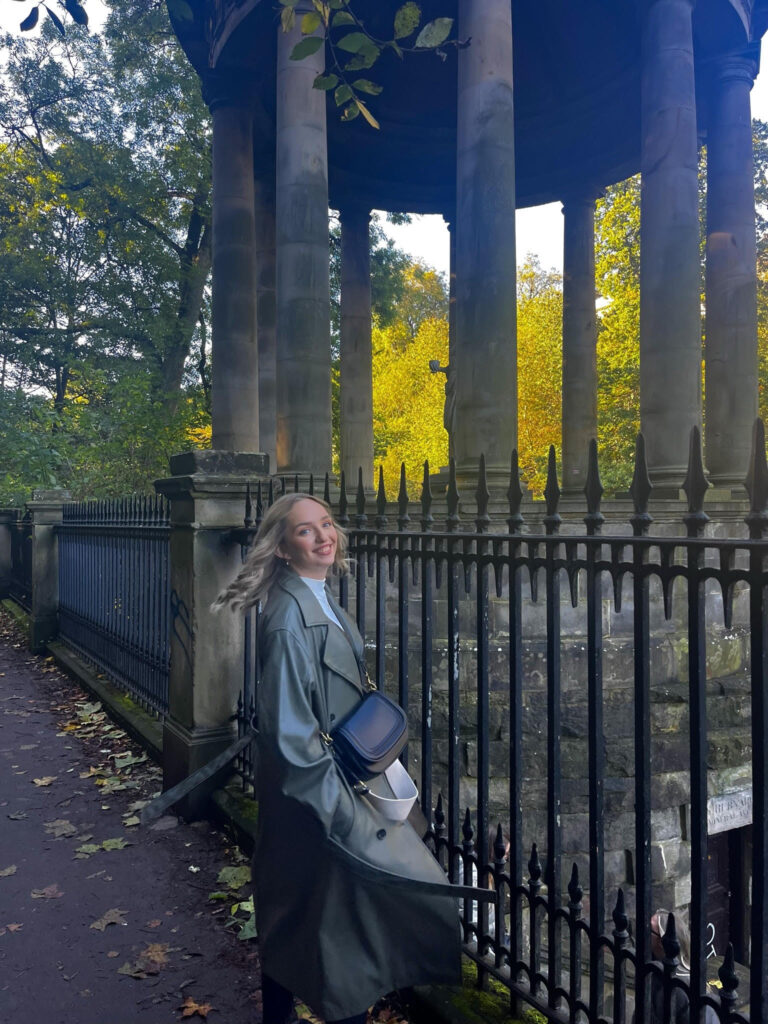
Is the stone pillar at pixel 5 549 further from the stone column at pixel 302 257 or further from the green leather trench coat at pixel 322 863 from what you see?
the green leather trench coat at pixel 322 863

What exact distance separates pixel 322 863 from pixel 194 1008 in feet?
4.58

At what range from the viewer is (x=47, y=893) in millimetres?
3922

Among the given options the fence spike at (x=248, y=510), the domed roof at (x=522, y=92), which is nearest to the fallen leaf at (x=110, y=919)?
the fence spike at (x=248, y=510)

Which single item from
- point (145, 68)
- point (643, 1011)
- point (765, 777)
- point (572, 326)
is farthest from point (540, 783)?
point (145, 68)

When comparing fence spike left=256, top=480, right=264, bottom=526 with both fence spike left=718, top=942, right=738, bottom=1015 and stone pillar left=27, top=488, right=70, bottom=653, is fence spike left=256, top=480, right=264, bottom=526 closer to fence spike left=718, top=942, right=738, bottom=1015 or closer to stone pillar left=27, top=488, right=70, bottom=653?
fence spike left=718, top=942, right=738, bottom=1015

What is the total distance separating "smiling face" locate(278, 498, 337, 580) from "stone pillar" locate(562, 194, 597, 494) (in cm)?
1361

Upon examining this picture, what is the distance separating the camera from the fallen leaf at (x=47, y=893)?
153 inches

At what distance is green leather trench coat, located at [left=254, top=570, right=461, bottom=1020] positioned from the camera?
208 centimetres

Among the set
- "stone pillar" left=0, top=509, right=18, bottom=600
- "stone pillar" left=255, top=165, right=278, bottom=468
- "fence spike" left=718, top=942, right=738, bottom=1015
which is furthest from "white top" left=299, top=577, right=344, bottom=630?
"stone pillar" left=0, top=509, right=18, bottom=600

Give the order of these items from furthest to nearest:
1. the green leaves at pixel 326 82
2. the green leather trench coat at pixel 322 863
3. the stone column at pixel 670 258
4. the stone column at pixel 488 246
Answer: the stone column at pixel 670 258 → the stone column at pixel 488 246 → the green leaves at pixel 326 82 → the green leather trench coat at pixel 322 863

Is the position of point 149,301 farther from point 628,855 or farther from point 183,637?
point 628,855

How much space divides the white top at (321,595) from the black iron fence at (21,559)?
1128 centimetres

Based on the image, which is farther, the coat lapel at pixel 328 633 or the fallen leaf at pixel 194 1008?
the fallen leaf at pixel 194 1008

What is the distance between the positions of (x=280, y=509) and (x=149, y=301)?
19442 mm
